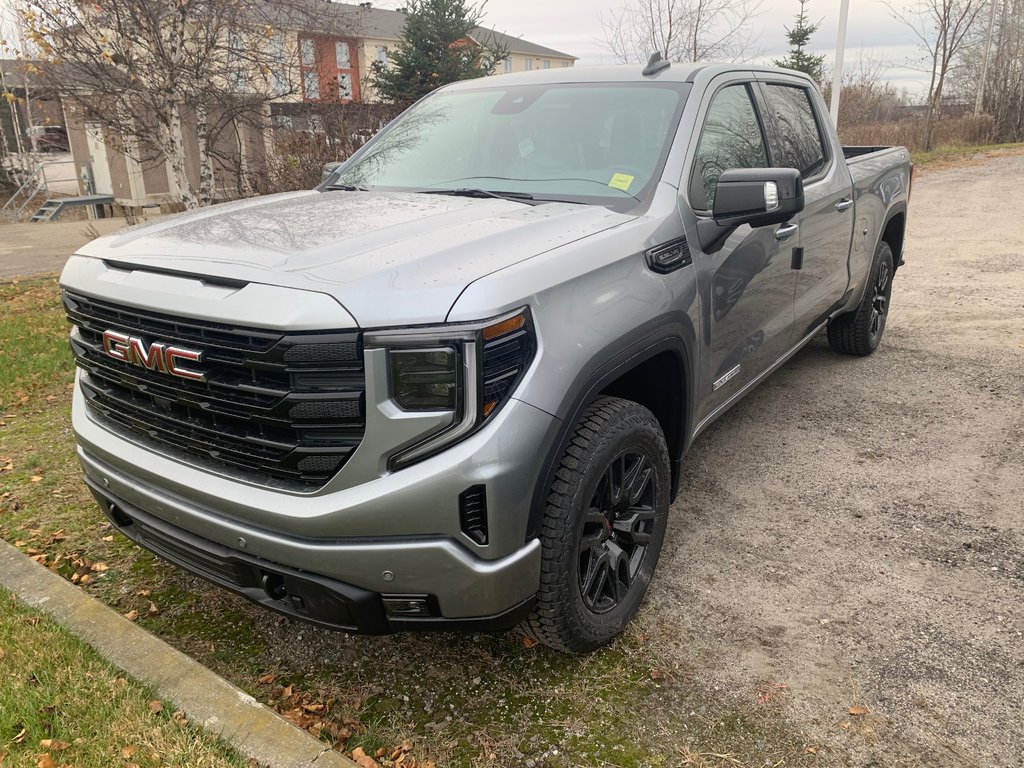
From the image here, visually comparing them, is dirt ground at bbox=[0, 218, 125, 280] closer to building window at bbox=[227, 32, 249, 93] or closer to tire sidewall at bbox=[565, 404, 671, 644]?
building window at bbox=[227, 32, 249, 93]

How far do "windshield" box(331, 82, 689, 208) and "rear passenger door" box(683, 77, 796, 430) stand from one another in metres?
0.21

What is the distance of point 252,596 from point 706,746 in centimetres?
140

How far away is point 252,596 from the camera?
2.31 metres

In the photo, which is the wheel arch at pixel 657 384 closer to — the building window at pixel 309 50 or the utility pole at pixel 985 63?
the building window at pixel 309 50

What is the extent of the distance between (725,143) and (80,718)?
10.6 feet

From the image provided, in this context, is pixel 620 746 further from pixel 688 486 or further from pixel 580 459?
pixel 688 486

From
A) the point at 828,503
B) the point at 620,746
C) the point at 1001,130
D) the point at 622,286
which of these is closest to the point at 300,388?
the point at 622,286

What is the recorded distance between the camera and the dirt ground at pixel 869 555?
2.49 m

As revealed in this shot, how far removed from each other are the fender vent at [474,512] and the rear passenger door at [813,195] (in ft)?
7.95

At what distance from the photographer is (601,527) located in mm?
2633

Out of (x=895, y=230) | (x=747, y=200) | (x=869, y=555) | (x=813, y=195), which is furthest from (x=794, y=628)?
(x=895, y=230)

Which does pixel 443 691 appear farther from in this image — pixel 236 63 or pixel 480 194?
pixel 236 63

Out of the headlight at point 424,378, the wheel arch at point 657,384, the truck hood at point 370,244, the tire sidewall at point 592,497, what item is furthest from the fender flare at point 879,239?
the headlight at point 424,378

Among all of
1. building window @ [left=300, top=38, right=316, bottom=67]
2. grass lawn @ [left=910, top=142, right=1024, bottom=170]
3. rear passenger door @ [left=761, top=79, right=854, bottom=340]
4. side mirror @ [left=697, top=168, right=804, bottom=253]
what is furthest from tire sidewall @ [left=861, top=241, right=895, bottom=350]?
grass lawn @ [left=910, top=142, right=1024, bottom=170]
